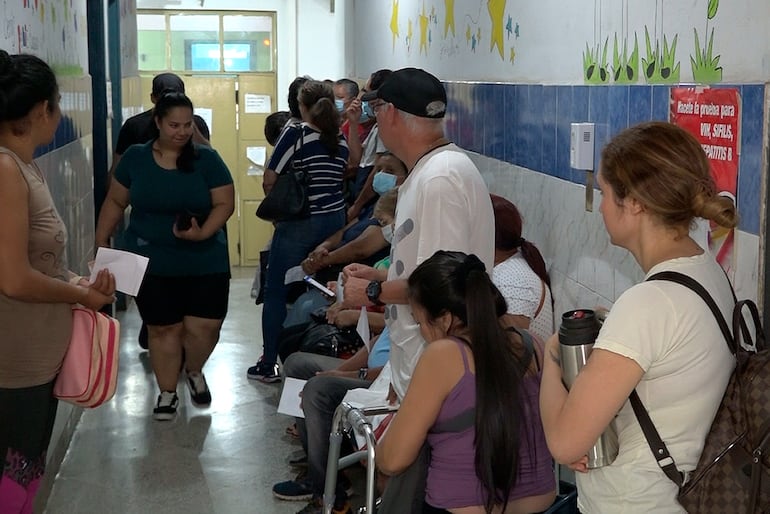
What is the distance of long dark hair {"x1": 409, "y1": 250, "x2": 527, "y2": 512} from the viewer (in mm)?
2441

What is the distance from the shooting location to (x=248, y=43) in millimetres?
10672

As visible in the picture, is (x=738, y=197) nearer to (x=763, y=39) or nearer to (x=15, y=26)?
(x=763, y=39)

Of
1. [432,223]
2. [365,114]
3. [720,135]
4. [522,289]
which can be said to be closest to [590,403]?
[720,135]

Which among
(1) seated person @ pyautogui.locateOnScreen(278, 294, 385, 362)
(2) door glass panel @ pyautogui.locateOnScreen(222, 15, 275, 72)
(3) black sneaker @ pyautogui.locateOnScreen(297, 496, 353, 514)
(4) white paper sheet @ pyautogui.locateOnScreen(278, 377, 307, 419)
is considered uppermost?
(2) door glass panel @ pyautogui.locateOnScreen(222, 15, 275, 72)

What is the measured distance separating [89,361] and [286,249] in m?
2.72

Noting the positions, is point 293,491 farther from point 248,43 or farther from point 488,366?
point 248,43

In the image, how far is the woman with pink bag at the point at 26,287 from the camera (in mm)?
2555

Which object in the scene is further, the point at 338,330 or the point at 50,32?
the point at 338,330

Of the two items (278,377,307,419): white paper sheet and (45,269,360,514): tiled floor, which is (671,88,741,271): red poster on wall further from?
(45,269,360,514): tiled floor

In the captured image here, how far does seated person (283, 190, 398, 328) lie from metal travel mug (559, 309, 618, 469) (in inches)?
108

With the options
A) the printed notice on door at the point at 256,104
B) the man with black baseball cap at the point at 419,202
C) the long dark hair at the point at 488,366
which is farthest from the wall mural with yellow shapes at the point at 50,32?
the printed notice on door at the point at 256,104

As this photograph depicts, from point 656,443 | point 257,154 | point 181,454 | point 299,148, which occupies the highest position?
point 299,148

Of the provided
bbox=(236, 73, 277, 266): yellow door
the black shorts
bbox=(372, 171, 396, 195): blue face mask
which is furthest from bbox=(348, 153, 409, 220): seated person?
bbox=(236, 73, 277, 266): yellow door

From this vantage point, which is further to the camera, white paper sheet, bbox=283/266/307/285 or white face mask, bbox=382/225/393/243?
white paper sheet, bbox=283/266/307/285
